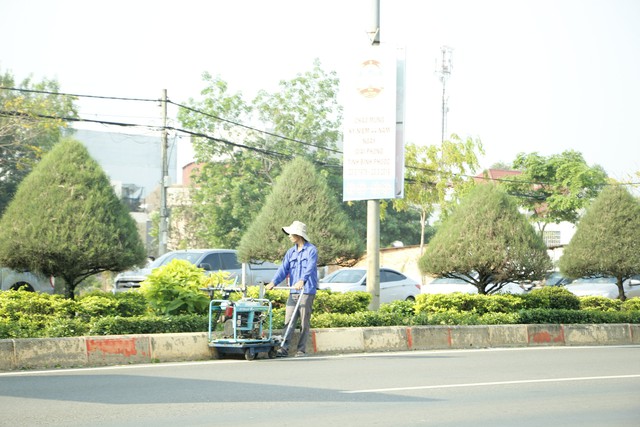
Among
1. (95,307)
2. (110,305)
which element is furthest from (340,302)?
(95,307)

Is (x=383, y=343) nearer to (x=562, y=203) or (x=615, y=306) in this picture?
(x=615, y=306)

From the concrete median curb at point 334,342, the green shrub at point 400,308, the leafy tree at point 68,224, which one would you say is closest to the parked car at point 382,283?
the green shrub at point 400,308

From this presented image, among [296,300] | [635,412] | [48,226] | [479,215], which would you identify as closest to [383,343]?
[296,300]

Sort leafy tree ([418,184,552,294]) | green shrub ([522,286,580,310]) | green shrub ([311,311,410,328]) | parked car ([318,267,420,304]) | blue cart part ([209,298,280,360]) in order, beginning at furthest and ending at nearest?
parked car ([318,267,420,304]), green shrub ([522,286,580,310]), leafy tree ([418,184,552,294]), green shrub ([311,311,410,328]), blue cart part ([209,298,280,360])

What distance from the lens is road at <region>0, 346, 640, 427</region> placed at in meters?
7.91

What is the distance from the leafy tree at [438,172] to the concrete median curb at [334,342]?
1003 inches

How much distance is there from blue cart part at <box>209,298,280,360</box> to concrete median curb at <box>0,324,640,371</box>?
0.45m

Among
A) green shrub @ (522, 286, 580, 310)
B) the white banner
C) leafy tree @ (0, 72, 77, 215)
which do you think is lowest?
green shrub @ (522, 286, 580, 310)

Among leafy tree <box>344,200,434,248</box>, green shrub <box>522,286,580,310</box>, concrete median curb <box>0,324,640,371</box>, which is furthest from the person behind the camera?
leafy tree <box>344,200,434,248</box>

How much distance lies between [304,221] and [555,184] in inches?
1256

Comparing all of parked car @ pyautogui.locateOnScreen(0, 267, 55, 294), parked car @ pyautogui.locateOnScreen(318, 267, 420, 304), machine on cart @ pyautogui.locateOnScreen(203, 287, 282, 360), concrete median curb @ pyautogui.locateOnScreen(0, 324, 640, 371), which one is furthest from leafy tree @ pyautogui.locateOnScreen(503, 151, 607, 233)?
machine on cart @ pyautogui.locateOnScreen(203, 287, 282, 360)

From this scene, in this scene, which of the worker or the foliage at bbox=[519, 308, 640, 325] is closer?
the worker

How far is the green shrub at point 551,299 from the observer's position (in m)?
18.2

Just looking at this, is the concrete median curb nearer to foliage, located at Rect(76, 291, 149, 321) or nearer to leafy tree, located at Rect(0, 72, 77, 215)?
foliage, located at Rect(76, 291, 149, 321)
